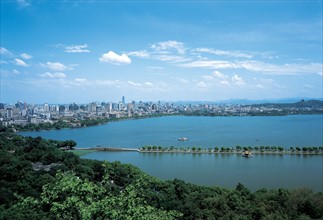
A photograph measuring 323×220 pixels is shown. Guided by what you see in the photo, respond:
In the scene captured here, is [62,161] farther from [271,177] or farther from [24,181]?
[271,177]

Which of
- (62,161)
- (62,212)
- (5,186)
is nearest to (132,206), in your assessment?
(62,212)

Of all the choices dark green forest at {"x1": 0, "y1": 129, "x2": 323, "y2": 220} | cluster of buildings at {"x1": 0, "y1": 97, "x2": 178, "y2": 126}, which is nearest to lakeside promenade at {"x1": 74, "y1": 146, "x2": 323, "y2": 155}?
dark green forest at {"x1": 0, "y1": 129, "x2": 323, "y2": 220}

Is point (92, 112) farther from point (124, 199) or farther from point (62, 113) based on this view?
point (124, 199)

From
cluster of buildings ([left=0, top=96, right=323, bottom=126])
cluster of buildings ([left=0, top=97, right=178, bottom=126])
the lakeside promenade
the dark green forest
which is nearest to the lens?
the dark green forest

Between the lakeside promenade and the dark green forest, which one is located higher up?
the dark green forest

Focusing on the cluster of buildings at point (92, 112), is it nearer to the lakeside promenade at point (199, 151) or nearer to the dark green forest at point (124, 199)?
the lakeside promenade at point (199, 151)

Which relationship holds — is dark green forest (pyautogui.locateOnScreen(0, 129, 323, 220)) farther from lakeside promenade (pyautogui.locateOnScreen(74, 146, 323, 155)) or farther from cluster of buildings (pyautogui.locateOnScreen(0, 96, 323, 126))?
cluster of buildings (pyautogui.locateOnScreen(0, 96, 323, 126))

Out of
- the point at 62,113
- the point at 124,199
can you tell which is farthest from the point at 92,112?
the point at 124,199

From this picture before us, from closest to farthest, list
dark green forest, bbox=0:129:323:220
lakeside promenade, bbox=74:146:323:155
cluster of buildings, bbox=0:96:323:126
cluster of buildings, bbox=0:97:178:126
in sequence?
dark green forest, bbox=0:129:323:220 < lakeside promenade, bbox=74:146:323:155 < cluster of buildings, bbox=0:97:178:126 < cluster of buildings, bbox=0:96:323:126
